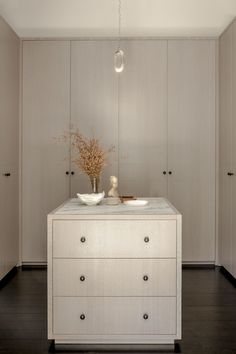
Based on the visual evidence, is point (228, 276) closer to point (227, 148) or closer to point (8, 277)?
point (227, 148)

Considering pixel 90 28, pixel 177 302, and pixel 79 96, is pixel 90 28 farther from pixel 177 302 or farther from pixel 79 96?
pixel 177 302

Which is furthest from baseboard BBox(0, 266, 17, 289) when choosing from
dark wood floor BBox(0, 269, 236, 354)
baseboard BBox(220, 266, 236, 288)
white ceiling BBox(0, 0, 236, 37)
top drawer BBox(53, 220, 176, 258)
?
white ceiling BBox(0, 0, 236, 37)

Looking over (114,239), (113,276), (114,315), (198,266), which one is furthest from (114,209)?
(198,266)

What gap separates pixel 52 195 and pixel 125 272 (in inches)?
89.4

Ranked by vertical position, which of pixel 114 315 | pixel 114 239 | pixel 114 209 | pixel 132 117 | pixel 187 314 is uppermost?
pixel 132 117

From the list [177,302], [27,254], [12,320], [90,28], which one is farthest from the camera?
[27,254]

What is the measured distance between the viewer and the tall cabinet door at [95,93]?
15.3 feet

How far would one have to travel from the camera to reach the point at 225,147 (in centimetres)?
439

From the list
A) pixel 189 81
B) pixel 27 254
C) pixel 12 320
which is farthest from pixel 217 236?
pixel 12 320

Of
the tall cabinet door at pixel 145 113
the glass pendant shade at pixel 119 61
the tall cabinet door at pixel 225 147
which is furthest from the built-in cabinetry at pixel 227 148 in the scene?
the glass pendant shade at pixel 119 61

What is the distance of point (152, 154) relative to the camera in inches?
184

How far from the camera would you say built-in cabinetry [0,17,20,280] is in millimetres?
4012

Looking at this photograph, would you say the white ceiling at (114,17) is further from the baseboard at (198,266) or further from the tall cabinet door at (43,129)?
the baseboard at (198,266)

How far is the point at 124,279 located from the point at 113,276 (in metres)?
0.07
